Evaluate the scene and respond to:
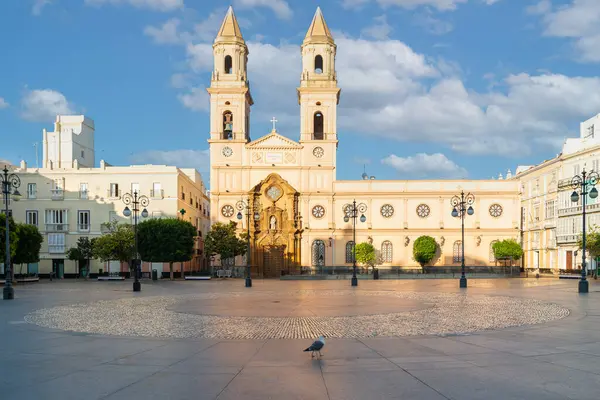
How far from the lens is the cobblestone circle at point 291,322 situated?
52.7ft

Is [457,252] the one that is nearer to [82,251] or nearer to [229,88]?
[229,88]

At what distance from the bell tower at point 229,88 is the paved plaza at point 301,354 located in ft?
160

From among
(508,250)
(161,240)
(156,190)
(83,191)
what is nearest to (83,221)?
(83,191)

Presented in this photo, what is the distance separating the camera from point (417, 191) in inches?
2768

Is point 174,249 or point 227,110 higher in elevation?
point 227,110

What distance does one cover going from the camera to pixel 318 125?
71125 mm

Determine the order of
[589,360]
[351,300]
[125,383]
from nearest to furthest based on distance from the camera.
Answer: [125,383], [589,360], [351,300]

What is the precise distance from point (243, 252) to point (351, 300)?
37.5 metres

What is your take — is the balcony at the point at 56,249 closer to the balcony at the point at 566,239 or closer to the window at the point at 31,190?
the window at the point at 31,190

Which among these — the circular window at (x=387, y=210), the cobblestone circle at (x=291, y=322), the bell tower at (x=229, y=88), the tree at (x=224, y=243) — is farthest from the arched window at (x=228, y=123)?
the cobblestone circle at (x=291, y=322)

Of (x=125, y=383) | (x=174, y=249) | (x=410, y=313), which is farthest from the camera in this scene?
(x=174, y=249)

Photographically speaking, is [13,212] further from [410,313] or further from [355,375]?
[355,375]

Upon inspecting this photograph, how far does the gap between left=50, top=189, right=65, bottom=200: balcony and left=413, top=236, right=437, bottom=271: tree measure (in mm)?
43110

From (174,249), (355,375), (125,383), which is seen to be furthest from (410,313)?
(174,249)
